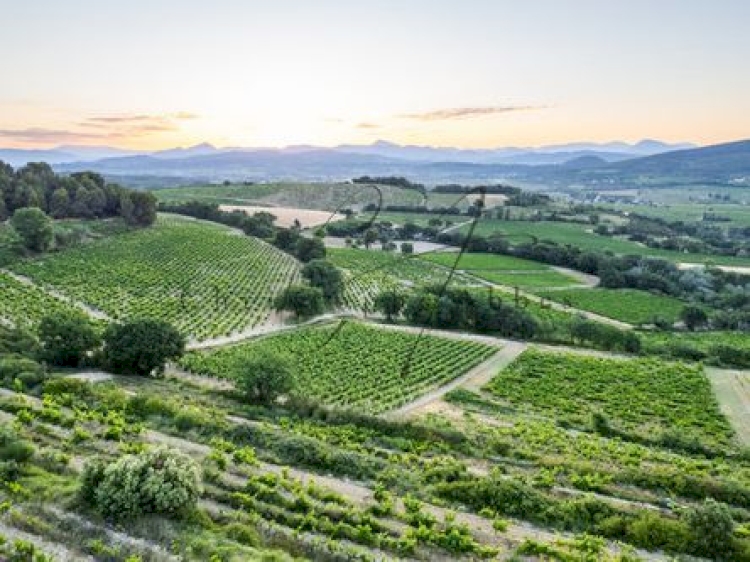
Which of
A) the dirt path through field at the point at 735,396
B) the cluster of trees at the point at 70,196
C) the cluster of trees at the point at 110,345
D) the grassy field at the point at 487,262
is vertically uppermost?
the cluster of trees at the point at 70,196

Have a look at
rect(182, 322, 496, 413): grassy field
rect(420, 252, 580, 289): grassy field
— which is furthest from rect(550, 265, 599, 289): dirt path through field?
rect(182, 322, 496, 413): grassy field

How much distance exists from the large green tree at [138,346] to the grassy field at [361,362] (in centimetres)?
604

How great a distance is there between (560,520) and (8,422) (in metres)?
26.3

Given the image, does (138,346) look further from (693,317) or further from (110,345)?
(693,317)

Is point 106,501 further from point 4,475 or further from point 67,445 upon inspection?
point 67,445

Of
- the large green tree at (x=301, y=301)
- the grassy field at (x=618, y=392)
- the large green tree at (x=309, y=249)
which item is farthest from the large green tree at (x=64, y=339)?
the large green tree at (x=309, y=249)

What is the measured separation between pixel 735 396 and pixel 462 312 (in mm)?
36227

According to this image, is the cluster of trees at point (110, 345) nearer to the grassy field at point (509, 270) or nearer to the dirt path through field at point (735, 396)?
the dirt path through field at point (735, 396)

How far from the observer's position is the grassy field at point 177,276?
82750 millimetres

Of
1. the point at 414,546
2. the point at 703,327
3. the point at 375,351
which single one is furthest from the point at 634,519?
the point at 703,327

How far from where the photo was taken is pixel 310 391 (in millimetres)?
52031

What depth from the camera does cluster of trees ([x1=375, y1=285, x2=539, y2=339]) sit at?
87688 mm

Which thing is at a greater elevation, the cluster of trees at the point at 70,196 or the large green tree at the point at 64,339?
the cluster of trees at the point at 70,196

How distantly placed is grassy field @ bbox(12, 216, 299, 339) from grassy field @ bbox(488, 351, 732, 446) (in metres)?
36.0
